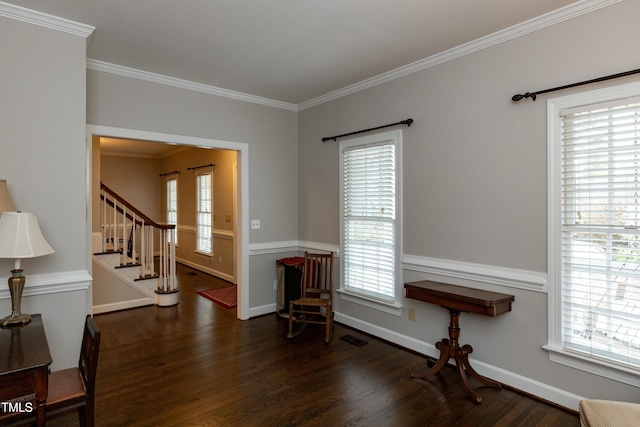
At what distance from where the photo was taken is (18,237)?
2.10 meters

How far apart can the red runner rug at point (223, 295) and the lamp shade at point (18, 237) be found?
3095mm

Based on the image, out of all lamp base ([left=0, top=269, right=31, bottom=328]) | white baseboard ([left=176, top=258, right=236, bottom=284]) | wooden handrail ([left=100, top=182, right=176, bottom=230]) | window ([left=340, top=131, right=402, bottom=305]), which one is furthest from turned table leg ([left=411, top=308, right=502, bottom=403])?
white baseboard ([left=176, top=258, right=236, bottom=284])

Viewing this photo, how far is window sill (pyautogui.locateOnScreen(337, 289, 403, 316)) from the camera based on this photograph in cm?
361

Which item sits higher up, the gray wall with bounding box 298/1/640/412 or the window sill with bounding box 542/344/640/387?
the gray wall with bounding box 298/1/640/412

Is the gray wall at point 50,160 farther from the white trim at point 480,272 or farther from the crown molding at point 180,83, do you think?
the white trim at point 480,272

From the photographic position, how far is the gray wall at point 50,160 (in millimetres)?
2445

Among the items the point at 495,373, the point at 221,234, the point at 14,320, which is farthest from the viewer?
the point at 221,234

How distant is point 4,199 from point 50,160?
477mm

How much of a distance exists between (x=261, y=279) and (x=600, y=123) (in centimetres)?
375

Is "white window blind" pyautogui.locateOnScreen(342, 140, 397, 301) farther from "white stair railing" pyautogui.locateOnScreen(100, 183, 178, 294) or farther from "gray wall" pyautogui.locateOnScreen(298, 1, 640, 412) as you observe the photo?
"white stair railing" pyautogui.locateOnScreen(100, 183, 178, 294)

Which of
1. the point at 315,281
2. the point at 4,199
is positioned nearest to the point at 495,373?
the point at 315,281

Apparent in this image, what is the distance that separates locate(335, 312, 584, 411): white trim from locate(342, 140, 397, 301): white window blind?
1.25 feet

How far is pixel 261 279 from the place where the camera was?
461 cm

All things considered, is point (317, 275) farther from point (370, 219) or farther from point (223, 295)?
point (223, 295)
